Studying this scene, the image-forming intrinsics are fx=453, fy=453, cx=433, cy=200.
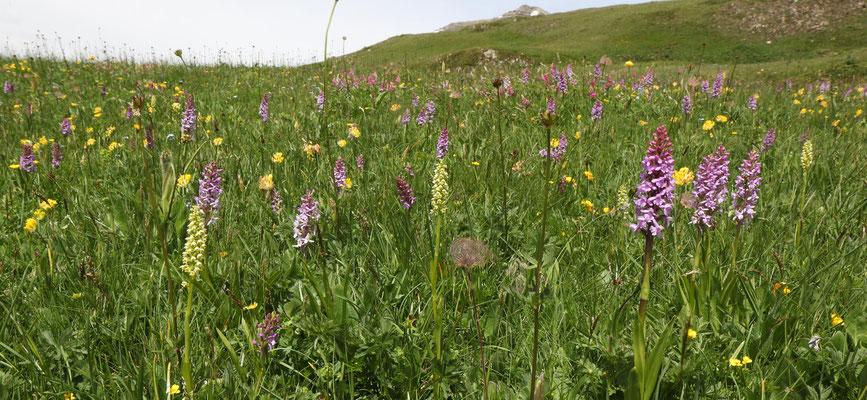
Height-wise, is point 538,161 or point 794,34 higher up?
point 794,34

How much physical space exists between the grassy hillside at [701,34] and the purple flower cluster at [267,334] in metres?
36.3

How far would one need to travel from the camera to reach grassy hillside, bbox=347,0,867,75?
135 feet

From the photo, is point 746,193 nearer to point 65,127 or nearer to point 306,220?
point 306,220

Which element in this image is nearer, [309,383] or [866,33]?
[309,383]

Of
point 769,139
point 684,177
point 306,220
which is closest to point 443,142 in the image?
point 306,220

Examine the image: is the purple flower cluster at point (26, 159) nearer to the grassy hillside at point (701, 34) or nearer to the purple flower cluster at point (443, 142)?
the purple flower cluster at point (443, 142)

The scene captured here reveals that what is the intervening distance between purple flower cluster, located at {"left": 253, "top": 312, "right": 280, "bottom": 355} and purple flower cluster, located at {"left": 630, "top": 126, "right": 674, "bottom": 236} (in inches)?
52.2

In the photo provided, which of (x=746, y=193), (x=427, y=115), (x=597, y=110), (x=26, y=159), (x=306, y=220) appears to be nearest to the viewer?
(x=306, y=220)

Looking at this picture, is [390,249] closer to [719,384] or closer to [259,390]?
[259,390]

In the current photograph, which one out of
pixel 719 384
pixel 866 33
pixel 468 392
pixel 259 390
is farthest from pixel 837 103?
pixel 866 33

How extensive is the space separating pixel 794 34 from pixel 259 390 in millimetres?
58725

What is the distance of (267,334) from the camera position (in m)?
1.71

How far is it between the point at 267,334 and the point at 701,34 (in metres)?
56.5

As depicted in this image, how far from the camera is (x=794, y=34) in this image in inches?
1757
